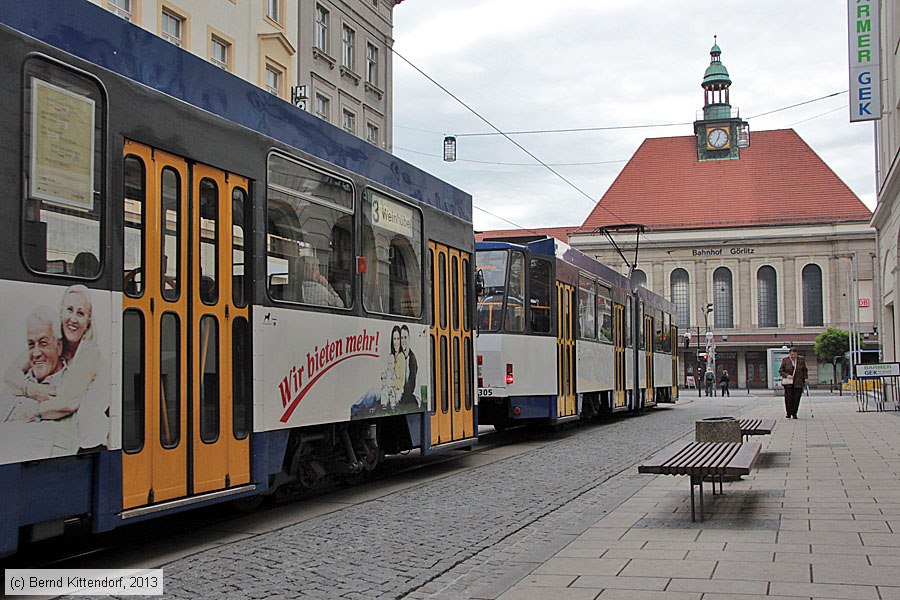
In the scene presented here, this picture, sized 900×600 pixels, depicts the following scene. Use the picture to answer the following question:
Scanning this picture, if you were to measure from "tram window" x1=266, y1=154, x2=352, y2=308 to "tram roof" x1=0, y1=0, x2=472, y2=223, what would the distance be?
0.92ft

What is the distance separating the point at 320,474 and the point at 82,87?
15.9 ft

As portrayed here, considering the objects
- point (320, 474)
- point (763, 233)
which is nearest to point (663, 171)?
point (763, 233)

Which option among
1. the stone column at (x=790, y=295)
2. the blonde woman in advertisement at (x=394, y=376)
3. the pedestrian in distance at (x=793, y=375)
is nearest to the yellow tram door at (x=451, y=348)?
the blonde woman in advertisement at (x=394, y=376)

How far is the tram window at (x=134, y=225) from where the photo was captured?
694 cm

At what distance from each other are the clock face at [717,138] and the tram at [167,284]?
80.1m

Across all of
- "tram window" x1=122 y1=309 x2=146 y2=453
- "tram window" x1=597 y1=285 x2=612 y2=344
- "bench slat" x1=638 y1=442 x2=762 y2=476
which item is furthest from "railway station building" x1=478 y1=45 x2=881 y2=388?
"tram window" x1=122 y1=309 x2=146 y2=453

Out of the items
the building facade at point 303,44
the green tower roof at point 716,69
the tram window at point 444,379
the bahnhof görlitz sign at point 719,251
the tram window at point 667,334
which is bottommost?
the tram window at point 444,379

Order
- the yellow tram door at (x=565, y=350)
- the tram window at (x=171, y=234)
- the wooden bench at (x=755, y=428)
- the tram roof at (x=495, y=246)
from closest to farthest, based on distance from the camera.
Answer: the tram window at (x=171, y=234)
the wooden bench at (x=755, y=428)
the tram roof at (x=495, y=246)
the yellow tram door at (x=565, y=350)

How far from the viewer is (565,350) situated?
1941 cm

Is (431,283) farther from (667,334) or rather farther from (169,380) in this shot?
(667,334)

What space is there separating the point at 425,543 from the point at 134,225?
320 cm

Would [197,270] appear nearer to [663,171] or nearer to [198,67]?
[198,67]

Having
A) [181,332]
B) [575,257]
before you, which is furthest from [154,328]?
[575,257]

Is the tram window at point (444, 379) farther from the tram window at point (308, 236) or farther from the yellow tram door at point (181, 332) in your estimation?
the yellow tram door at point (181, 332)
